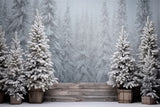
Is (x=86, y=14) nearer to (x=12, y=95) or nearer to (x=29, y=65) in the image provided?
(x=29, y=65)

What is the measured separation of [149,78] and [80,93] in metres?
1.99

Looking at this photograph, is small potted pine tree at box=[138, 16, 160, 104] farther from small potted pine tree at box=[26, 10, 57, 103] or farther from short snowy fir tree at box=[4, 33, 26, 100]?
short snowy fir tree at box=[4, 33, 26, 100]

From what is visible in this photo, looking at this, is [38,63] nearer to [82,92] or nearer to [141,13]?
[82,92]

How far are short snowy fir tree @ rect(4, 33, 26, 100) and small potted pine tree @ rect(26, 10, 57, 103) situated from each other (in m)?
0.20

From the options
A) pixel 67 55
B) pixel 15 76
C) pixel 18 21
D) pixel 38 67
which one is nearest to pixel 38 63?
pixel 38 67

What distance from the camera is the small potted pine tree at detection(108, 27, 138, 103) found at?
7.02 meters

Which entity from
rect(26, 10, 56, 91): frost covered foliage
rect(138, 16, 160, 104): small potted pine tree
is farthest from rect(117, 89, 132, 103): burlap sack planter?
rect(26, 10, 56, 91): frost covered foliage

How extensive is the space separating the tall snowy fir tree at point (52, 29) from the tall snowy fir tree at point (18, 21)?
655 mm

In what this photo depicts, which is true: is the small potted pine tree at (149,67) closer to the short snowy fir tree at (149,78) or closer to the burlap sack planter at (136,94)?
the short snowy fir tree at (149,78)

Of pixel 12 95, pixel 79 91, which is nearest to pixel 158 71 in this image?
pixel 79 91

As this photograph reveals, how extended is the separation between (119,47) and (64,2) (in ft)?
8.83

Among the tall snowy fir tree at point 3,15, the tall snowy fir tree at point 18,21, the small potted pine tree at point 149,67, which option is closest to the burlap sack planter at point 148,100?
the small potted pine tree at point 149,67

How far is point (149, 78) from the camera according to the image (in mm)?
6812

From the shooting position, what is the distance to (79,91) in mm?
7582
